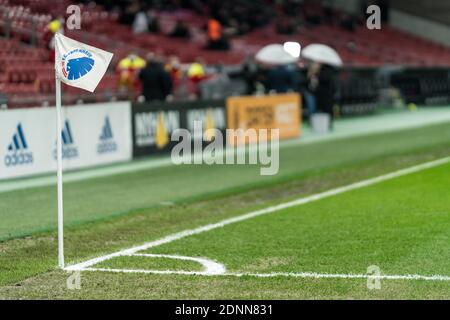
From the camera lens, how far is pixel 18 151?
59.1 ft

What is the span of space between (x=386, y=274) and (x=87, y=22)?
24.3 m

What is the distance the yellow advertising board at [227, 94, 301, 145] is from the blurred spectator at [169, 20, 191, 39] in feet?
34.8

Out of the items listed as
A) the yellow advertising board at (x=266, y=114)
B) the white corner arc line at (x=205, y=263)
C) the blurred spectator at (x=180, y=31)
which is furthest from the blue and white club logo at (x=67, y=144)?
the blurred spectator at (x=180, y=31)

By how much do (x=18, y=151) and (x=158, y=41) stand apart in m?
19.1

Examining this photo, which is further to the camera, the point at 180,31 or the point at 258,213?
the point at 180,31

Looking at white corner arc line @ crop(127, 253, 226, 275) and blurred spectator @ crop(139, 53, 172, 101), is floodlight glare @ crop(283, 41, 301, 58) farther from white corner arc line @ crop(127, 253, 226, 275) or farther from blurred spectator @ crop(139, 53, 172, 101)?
white corner arc line @ crop(127, 253, 226, 275)

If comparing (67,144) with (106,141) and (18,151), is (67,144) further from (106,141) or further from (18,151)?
(106,141)

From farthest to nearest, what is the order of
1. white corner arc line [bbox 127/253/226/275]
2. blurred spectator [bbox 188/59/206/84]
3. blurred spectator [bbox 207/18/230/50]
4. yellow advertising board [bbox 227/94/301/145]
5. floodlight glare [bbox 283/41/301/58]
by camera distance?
blurred spectator [bbox 207/18/230/50]
floodlight glare [bbox 283/41/301/58]
blurred spectator [bbox 188/59/206/84]
yellow advertising board [bbox 227/94/301/145]
white corner arc line [bbox 127/253/226/275]

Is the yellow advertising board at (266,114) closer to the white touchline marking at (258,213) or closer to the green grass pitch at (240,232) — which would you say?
the green grass pitch at (240,232)

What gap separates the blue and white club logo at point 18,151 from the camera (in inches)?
700

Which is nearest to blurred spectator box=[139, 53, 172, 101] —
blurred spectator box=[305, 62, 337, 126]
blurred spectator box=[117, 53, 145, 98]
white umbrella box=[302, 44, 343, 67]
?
blurred spectator box=[117, 53, 145, 98]

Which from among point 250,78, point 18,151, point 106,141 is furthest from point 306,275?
point 250,78

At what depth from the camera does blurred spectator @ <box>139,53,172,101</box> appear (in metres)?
24.8
